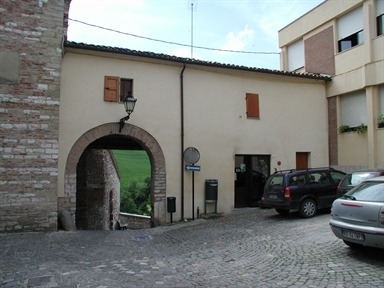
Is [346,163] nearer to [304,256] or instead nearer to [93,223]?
[304,256]

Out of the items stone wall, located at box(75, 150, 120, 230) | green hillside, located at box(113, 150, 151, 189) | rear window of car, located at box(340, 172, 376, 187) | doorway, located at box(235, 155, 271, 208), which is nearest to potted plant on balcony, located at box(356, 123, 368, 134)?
doorway, located at box(235, 155, 271, 208)

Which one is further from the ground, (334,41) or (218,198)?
(334,41)

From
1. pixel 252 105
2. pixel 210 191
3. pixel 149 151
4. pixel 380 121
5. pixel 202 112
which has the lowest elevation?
pixel 210 191

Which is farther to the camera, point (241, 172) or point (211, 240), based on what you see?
point (241, 172)

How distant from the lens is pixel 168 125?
11406 mm

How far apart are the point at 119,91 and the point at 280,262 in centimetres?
744

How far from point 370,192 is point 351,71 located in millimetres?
9553

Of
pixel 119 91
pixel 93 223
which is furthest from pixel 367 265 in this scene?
pixel 93 223

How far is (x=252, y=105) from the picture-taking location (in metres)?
13.0

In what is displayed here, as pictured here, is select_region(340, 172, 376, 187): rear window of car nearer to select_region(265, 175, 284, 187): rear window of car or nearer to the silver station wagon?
select_region(265, 175, 284, 187): rear window of car

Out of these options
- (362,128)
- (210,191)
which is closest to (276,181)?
(210,191)

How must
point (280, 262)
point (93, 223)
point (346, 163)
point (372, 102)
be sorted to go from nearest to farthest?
point (280, 262) < point (372, 102) < point (346, 163) < point (93, 223)

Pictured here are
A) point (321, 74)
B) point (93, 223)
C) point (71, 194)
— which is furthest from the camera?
point (93, 223)

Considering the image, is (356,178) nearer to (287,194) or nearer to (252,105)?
(287,194)
